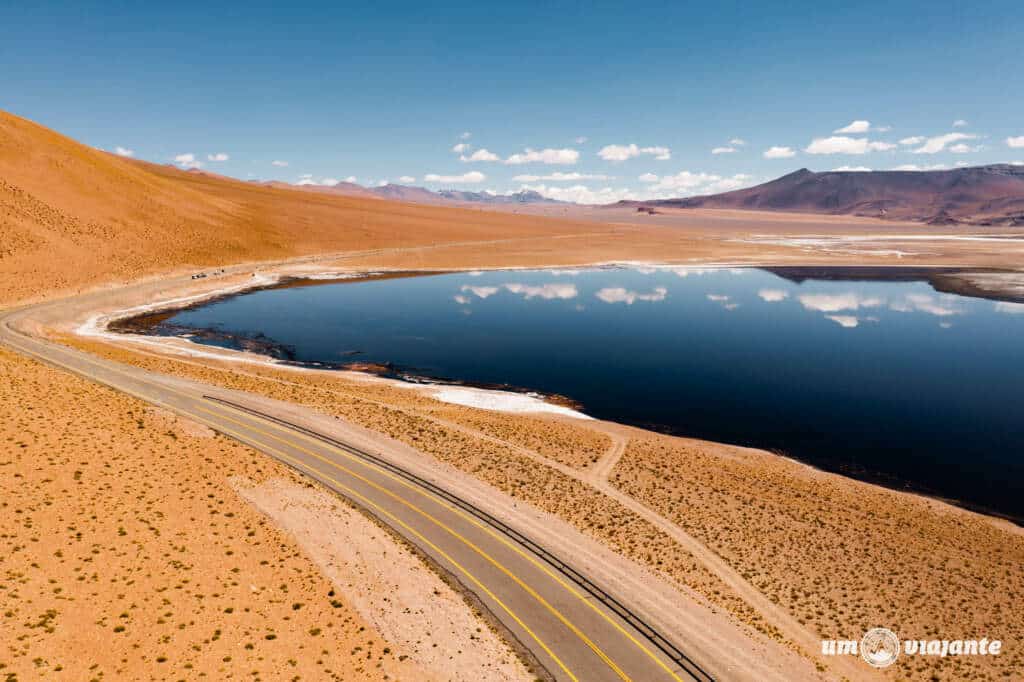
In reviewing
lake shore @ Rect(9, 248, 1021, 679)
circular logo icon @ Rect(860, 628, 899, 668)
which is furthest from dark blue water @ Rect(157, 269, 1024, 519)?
circular logo icon @ Rect(860, 628, 899, 668)

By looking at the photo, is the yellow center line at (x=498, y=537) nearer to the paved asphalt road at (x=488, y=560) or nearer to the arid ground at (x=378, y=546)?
the paved asphalt road at (x=488, y=560)

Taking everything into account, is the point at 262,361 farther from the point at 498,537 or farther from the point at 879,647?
the point at 879,647

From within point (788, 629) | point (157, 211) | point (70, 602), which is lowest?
point (788, 629)

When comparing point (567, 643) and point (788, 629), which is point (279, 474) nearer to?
point (567, 643)

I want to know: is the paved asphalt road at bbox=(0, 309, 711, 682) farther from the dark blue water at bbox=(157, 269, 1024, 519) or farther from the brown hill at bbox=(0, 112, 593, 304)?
the brown hill at bbox=(0, 112, 593, 304)

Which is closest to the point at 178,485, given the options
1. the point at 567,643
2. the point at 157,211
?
the point at 567,643

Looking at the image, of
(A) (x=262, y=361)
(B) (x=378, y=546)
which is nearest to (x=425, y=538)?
(B) (x=378, y=546)
